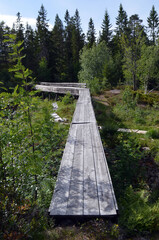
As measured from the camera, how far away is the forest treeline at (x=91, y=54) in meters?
17.9

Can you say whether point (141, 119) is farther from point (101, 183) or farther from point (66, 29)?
point (66, 29)

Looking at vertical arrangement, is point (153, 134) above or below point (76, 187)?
below

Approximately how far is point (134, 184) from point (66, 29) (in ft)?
163

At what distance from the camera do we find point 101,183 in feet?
10.0

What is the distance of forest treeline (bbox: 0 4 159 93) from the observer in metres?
17.9

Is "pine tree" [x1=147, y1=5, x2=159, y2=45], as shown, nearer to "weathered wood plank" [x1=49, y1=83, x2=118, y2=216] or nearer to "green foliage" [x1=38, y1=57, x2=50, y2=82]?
"green foliage" [x1=38, y1=57, x2=50, y2=82]

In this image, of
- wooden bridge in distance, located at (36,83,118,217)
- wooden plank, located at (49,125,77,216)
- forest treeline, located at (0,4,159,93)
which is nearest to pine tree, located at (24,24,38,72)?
forest treeline, located at (0,4,159,93)

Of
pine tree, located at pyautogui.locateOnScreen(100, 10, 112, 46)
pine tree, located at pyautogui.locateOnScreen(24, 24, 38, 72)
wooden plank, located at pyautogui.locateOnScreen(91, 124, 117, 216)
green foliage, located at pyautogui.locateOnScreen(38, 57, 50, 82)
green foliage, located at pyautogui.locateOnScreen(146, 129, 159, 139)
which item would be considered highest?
pine tree, located at pyautogui.locateOnScreen(100, 10, 112, 46)

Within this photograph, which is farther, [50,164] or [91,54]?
[91,54]

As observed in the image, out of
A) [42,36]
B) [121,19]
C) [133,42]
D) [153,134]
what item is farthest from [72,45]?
[153,134]

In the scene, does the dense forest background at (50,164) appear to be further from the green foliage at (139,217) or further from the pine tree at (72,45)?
the pine tree at (72,45)

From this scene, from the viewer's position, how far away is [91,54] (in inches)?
1096

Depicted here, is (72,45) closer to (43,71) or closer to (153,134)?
(43,71)

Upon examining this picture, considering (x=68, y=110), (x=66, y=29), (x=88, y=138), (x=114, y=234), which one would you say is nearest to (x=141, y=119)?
(x=68, y=110)
